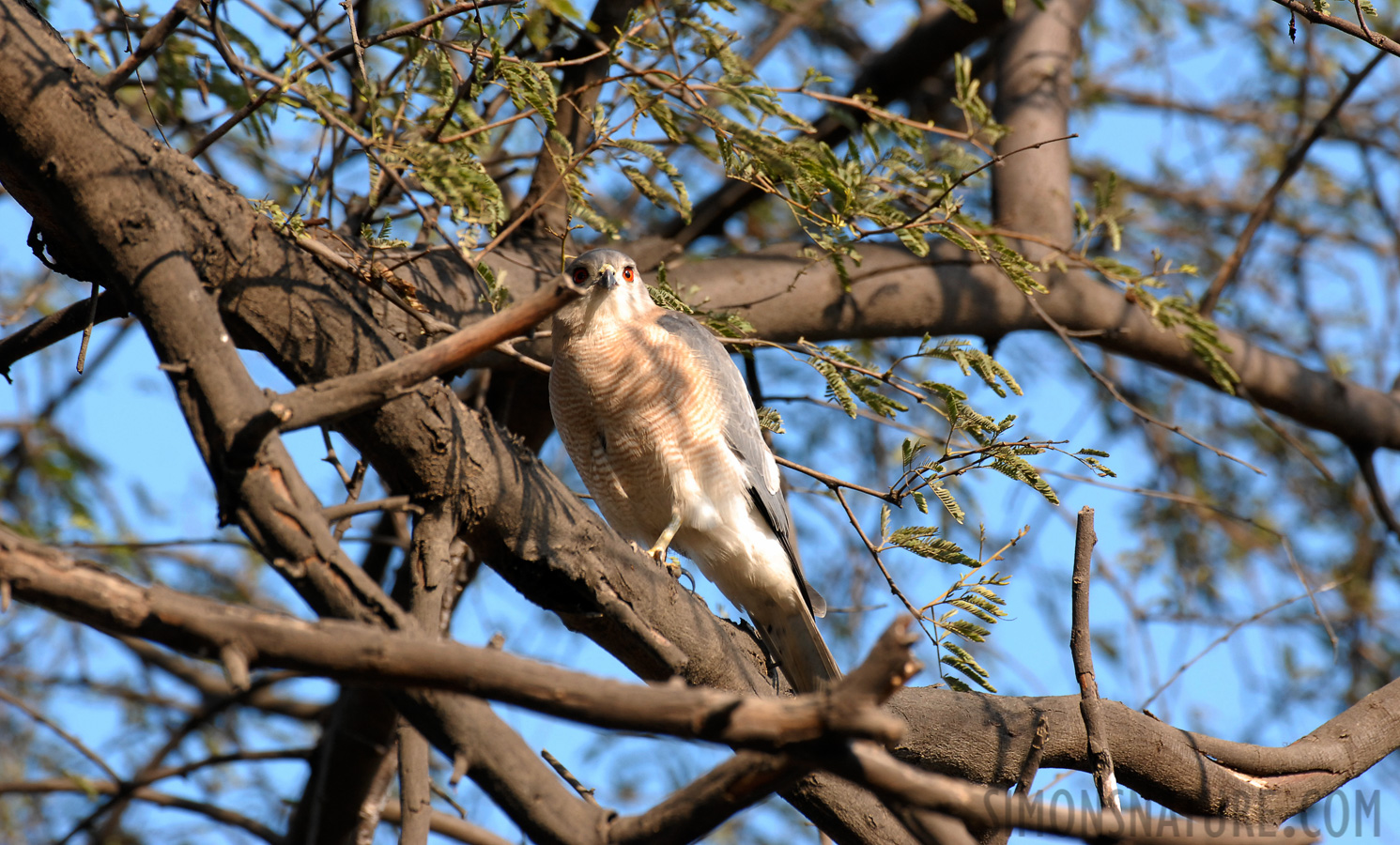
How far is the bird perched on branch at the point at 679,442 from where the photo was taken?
12.1 ft

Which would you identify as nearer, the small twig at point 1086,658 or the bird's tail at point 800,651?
the small twig at point 1086,658

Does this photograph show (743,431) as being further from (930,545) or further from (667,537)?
(930,545)

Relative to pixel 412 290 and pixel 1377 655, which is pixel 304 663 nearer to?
pixel 412 290

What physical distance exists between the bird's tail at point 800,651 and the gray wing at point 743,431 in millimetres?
82

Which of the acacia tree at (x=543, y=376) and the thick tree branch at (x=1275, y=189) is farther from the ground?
the thick tree branch at (x=1275, y=189)

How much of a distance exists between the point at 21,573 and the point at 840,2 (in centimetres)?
713

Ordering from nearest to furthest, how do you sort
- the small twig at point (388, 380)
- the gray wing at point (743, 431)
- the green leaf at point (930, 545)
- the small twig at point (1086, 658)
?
the small twig at point (388, 380), the small twig at point (1086, 658), the green leaf at point (930, 545), the gray wing at point (743, 431)

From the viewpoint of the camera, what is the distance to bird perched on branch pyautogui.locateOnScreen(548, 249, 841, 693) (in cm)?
368

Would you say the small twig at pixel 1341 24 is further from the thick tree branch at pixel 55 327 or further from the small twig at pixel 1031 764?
the thick tree branch at pixel 55 327

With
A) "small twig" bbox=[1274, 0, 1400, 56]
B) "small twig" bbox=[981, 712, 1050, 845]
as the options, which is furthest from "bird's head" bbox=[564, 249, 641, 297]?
"small twig" bbox=[1274, 0, 1400, 56]

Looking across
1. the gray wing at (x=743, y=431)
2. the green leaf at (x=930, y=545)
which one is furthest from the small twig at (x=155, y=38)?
the green leaf at (x=930, y=545)

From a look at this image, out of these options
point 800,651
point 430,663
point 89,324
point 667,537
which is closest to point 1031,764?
point 800,651

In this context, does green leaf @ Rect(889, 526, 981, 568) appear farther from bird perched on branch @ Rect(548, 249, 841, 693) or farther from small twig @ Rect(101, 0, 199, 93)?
small twig @ Rect(101, 0, 199, 93)

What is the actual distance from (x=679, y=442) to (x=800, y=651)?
875mm
